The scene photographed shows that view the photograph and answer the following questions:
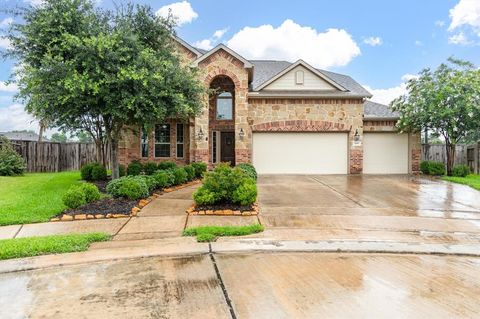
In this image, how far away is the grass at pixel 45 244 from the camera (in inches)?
195

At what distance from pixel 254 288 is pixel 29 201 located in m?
7.52

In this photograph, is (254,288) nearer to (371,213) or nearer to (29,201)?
(371,213)

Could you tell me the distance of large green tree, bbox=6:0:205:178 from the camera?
9.07 metres

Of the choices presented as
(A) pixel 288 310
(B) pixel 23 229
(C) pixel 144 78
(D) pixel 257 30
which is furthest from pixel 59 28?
(D) pixel 257 30

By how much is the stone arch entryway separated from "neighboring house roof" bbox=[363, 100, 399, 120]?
704cm

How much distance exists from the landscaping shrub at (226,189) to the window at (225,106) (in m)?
10.1

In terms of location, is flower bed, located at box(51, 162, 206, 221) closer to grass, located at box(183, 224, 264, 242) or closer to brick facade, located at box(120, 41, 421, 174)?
grass, located at box(183, 224, 264, 242)

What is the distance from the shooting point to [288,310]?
3252mm

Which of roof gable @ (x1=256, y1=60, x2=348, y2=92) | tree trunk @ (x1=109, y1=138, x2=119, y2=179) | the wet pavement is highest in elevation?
roof gable @ (x1=256, y1=60, x2=348, y2=92)

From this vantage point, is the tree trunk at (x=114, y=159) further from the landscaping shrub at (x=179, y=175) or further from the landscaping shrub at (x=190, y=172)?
the landscaping shrub at (x=190, y=172)

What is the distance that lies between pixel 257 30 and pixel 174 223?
22.3 m

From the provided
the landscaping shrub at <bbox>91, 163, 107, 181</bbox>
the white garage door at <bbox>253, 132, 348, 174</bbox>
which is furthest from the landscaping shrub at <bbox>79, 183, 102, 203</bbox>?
the white garage door at <bbox>253, 132, 348, 174</bbox>

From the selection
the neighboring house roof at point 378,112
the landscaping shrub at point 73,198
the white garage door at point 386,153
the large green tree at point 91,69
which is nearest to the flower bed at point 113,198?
the landscaping shrub at point 73,198

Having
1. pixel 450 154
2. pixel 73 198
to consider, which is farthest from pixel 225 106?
pixel 450 154
